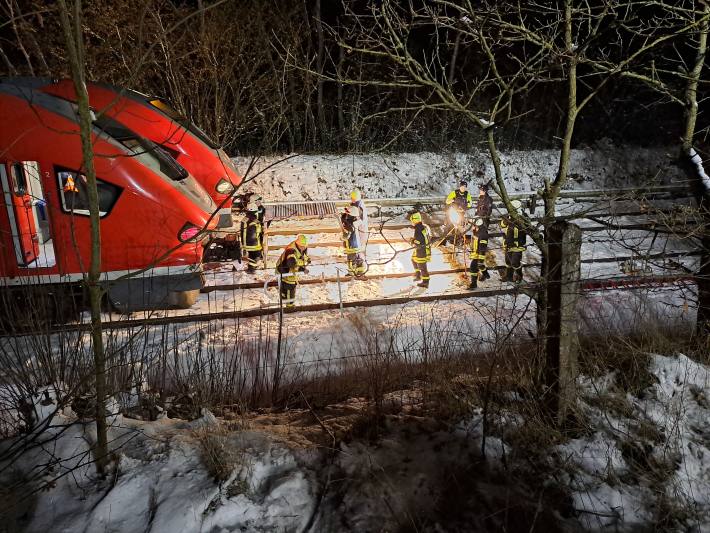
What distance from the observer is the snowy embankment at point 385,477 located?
335cm


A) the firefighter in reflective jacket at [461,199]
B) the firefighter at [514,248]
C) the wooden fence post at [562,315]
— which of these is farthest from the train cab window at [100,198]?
the firefighter at [514,248]

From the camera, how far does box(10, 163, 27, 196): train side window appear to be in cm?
707

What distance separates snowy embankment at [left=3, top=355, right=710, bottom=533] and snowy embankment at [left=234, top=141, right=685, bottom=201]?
11.4 m

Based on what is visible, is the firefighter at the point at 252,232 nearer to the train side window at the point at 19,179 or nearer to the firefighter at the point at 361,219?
the firefighter at the point at 361,219

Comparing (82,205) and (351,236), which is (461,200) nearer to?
(351,236)

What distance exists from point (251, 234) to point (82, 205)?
3.06 meters

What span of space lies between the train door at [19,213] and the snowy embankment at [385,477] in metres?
4.10

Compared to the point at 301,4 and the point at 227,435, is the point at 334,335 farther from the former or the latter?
the point at 301,4

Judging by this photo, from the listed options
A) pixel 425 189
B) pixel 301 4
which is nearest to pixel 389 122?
pixel 425 189

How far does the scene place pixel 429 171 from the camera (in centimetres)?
1639

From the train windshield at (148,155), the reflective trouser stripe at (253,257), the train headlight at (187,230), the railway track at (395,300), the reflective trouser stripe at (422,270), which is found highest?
the train windshield at (148,155)

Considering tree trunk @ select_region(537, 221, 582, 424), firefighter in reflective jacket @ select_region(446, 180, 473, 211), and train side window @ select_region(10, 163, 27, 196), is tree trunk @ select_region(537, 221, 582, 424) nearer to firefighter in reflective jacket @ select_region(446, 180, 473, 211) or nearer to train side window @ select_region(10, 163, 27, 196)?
firefighter in reflective jacket @ select_region(446, 180, 473, 211)

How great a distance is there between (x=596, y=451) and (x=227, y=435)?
2916mm

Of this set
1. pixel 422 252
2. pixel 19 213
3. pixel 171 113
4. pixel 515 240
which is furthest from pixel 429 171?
pixel 19 213
